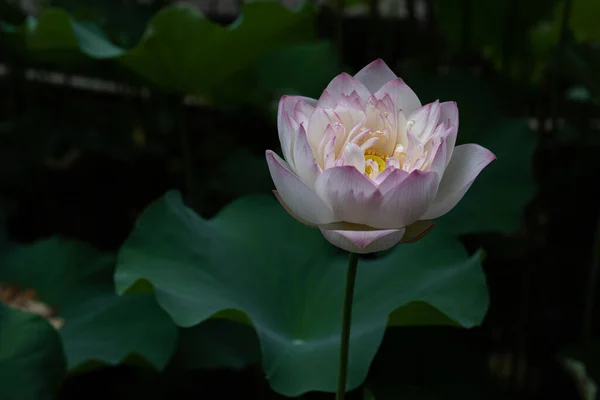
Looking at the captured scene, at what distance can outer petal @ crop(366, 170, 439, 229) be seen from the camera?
422mm

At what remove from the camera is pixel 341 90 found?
1.70 ft

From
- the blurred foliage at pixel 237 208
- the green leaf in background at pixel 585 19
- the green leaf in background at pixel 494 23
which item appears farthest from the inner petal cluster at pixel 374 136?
the green leaf in background at pixel 585 19

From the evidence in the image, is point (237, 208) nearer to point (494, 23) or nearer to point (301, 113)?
point (301, 113)

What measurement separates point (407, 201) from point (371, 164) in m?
0.04

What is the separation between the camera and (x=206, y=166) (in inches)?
62.2

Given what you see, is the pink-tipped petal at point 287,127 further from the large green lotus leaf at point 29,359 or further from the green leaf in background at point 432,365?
the green leaf in background at point 432,365

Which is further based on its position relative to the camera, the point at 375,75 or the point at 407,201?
the point at 375,75

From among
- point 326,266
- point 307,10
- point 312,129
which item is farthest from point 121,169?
point 312,129

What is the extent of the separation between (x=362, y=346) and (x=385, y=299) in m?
0.10

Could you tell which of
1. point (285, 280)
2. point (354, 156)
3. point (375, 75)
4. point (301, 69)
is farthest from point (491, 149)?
point (354, 156)

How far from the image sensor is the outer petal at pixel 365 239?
435mm

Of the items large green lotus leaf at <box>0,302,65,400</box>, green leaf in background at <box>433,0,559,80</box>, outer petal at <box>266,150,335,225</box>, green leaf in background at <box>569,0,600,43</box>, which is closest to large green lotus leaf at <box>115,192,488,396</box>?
large green lotus leaf at <box>0,302,65,400</box>

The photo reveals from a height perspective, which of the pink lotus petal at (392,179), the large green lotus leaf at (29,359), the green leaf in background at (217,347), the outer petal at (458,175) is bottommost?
the green leaf in background at (217,347)

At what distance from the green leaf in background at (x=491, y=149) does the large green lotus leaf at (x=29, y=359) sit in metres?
0.54
